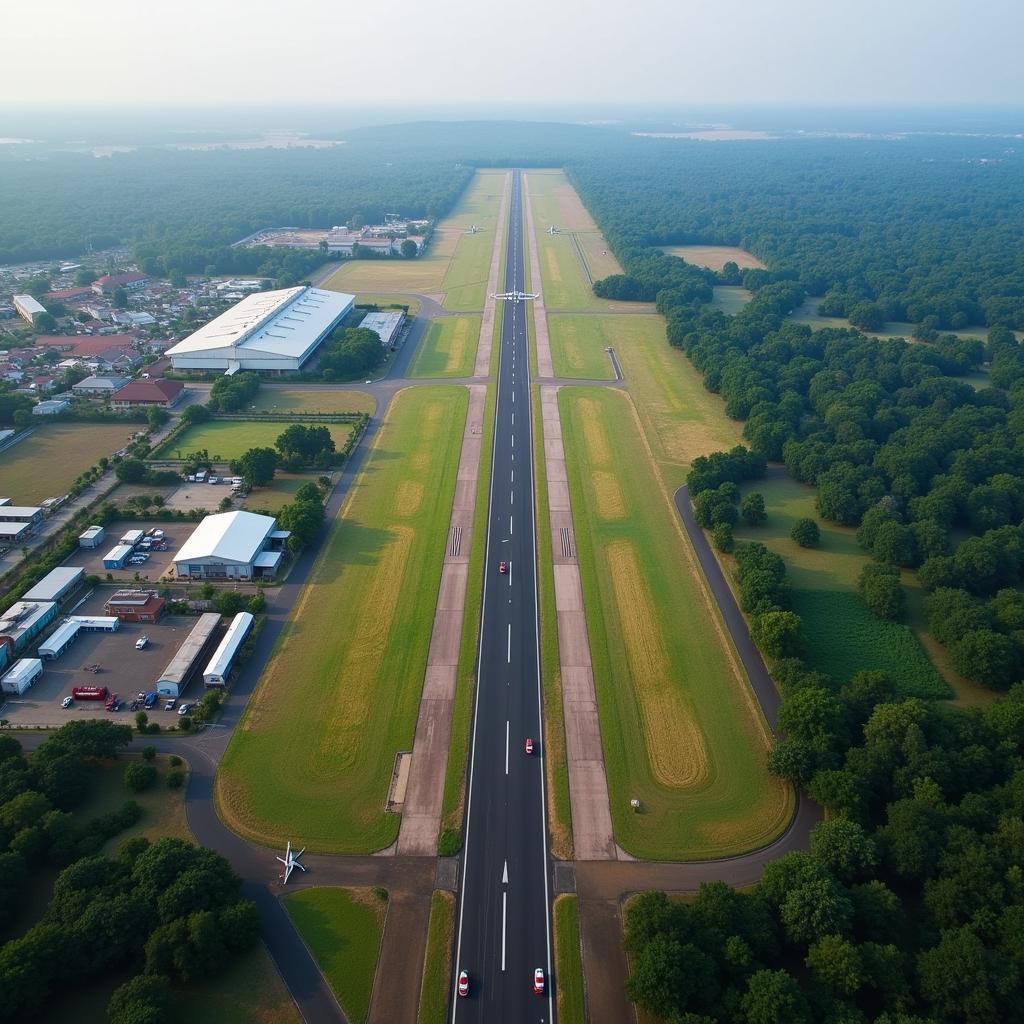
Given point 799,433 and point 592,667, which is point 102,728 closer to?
point 592,667

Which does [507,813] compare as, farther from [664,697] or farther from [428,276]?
[428,276]

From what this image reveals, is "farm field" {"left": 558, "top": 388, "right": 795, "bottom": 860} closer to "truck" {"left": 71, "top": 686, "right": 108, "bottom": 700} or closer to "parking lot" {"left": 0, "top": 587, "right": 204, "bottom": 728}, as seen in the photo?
"parking lot" {"left": 0, "top": 587, "right": 204, "bottom": 728}

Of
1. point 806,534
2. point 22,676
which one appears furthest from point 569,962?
point 806,534

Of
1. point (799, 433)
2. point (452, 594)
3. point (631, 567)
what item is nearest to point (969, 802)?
point (631, 567)

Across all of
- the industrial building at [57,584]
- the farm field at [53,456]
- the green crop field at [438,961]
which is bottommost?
the farm field at [53,456]

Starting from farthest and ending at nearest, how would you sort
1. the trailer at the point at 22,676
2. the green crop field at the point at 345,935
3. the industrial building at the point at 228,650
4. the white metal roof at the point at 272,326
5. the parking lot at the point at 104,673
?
the white metal roof at the point at 272,326, the industrial building at the point at 228,650, the trailer at the point at 22,676, the parking lot at the point at 104,673, the green crop field at the point at 345,935

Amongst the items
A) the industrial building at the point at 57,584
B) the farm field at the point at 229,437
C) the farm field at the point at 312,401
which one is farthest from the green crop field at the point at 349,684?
the farm field at the point at 312,401

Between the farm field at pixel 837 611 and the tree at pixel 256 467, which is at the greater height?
the tree at pixel 256 467

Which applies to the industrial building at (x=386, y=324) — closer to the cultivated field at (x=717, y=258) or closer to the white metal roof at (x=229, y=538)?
the white metal roof at (x=229, y=538)
